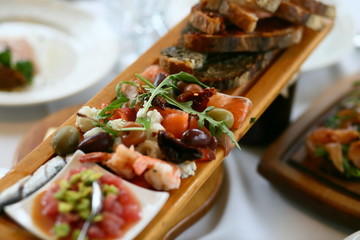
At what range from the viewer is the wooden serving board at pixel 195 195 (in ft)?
5.67

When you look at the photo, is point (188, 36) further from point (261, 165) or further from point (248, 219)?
point (248, 219)

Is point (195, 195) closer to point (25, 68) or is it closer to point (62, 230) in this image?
point (62, 230)

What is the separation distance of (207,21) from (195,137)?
600 millimetres

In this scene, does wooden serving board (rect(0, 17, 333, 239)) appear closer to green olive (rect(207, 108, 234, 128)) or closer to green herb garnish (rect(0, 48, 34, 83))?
green olive (rect(207, 108, 234, 128))

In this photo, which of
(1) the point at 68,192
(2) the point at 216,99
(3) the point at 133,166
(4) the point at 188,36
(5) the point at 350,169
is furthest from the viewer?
(5) the point at 350,169

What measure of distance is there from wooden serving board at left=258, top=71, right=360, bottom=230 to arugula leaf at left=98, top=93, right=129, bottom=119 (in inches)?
29.0

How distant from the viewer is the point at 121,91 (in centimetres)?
158

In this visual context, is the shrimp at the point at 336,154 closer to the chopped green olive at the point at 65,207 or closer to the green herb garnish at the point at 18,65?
the chopped green olive at the point at 65,207

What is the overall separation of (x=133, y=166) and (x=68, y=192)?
18 centimetres

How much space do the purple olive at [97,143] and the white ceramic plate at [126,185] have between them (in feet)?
0.17

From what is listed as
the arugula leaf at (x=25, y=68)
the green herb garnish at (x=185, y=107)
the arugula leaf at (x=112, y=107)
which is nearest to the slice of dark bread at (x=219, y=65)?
the green herb garnish at (x=185, y=107)

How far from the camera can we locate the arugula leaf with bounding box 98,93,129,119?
142 cm

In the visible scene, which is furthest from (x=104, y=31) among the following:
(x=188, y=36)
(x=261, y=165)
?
(x=261, y=165)

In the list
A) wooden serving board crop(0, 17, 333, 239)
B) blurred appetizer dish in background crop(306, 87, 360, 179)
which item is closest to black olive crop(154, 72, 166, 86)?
wooden serving board crop(0, 17, 333, 239)
